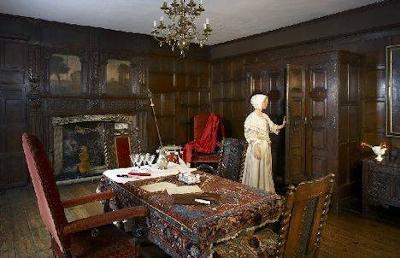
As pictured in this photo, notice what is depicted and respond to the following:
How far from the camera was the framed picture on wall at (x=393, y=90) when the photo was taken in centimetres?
451

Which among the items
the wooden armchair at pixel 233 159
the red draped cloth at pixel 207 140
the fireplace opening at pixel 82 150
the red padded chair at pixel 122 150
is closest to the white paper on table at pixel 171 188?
the wooden armchair at pixel 233 159

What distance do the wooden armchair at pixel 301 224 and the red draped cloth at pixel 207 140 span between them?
4.02m

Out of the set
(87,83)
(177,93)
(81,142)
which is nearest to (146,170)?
(87,83)

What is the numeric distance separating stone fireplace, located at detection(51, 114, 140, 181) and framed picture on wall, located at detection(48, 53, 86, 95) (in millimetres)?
538

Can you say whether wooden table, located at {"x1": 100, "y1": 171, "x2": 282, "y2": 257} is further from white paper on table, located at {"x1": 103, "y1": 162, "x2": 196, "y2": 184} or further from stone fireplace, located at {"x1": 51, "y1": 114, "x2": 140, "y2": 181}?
stone fireplace, located at {"x1": 51, "y1": 114, "x2": 140, "y2": 181}

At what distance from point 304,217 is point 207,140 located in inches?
191

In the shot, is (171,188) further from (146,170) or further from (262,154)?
(262,154)

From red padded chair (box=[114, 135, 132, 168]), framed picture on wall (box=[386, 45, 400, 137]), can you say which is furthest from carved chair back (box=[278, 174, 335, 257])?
framed picture on wall (box=[386, 45, 400, 137])

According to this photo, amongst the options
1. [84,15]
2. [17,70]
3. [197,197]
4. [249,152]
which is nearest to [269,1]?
[249,152]

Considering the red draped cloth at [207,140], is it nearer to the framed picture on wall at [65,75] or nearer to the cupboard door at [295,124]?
the cupboard door at [295,124]

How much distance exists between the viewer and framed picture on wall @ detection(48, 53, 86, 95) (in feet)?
19.5

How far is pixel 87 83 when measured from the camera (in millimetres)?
6254

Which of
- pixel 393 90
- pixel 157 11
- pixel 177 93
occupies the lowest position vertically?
pixel 393 90

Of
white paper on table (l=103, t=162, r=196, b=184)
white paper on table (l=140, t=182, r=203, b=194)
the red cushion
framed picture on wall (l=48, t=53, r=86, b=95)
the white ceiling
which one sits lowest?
white paper on table (l=140, t=182, r=203, b=194)
